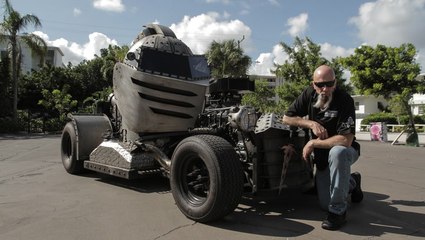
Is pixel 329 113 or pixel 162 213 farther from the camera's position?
pixel 162 213

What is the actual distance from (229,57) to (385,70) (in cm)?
1519

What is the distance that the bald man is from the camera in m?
4.37

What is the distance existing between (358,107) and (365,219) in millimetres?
49520

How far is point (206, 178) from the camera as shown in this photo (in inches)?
191

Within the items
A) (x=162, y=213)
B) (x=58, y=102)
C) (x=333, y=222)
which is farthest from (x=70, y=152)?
(x=58, y=102)

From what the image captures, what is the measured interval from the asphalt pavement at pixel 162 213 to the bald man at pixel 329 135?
29cm

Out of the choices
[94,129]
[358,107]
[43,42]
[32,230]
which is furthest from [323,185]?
[358,107]

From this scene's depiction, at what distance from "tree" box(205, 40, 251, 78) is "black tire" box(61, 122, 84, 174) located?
29608mm

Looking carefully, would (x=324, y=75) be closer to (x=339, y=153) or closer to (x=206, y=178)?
(x=339, y=153)

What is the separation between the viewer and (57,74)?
1747 inches

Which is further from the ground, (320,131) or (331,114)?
(331,114)

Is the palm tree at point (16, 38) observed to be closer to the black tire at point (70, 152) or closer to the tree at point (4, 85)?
the tree at point (4, 85)

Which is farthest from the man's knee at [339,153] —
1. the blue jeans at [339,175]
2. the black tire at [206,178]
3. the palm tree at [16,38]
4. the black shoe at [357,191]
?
the palm tree at [16,38]

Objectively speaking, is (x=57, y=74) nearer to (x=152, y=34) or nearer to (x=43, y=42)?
(x=43, y=42)
